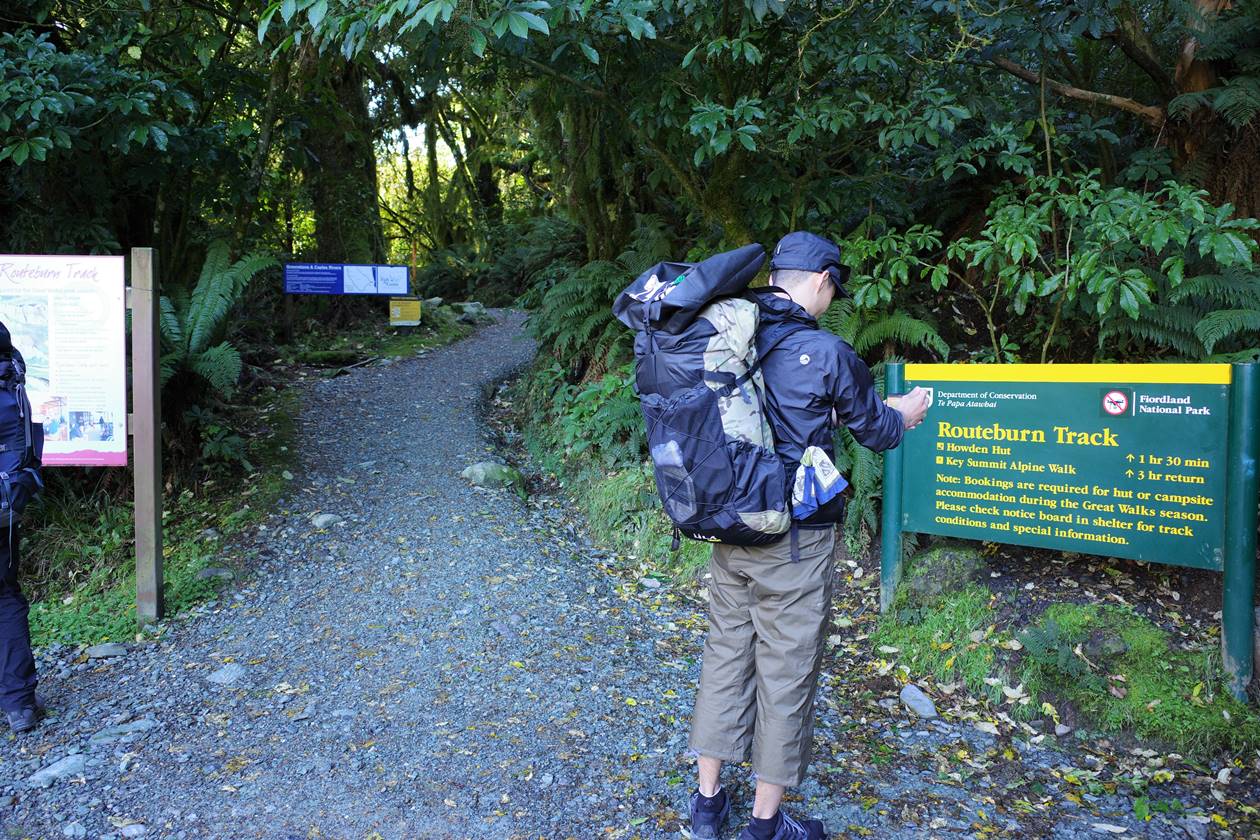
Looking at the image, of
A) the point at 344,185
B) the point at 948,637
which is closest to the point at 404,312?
the point at 344,185

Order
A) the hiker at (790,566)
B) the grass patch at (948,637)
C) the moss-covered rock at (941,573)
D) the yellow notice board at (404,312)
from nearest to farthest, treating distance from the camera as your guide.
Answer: the hiker at (790,566)
the grass patch at (948,637)
the moss-covered rock at (941,573)
the yellow notice board at (404,312)

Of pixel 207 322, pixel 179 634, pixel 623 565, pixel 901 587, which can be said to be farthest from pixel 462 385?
pixel 901 587

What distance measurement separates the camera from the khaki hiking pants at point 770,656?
9.45ft

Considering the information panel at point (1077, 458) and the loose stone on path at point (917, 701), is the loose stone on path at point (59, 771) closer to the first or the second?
the loose stone on path at point (917, 701)

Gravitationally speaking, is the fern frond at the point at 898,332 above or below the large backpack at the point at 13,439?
above

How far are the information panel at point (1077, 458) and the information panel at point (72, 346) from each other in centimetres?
460

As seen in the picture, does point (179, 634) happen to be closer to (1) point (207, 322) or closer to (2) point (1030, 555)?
(1) point (207, 322)

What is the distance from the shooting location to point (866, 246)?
5.61m

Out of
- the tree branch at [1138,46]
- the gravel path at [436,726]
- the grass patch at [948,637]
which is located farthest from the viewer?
the tree branch at [1138,46]

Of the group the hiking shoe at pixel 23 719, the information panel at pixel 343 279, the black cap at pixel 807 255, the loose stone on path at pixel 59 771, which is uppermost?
the information panel at pixel 343 279

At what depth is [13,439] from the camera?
390 centimetres

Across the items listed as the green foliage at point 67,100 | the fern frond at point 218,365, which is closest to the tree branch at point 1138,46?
the green foliage at point 67,100

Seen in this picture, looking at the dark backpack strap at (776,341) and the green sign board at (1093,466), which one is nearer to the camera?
the dark backpack strap at (776,341)

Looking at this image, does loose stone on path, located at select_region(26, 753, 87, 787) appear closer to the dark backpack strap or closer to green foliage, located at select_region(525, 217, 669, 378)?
the dark backpack strap
